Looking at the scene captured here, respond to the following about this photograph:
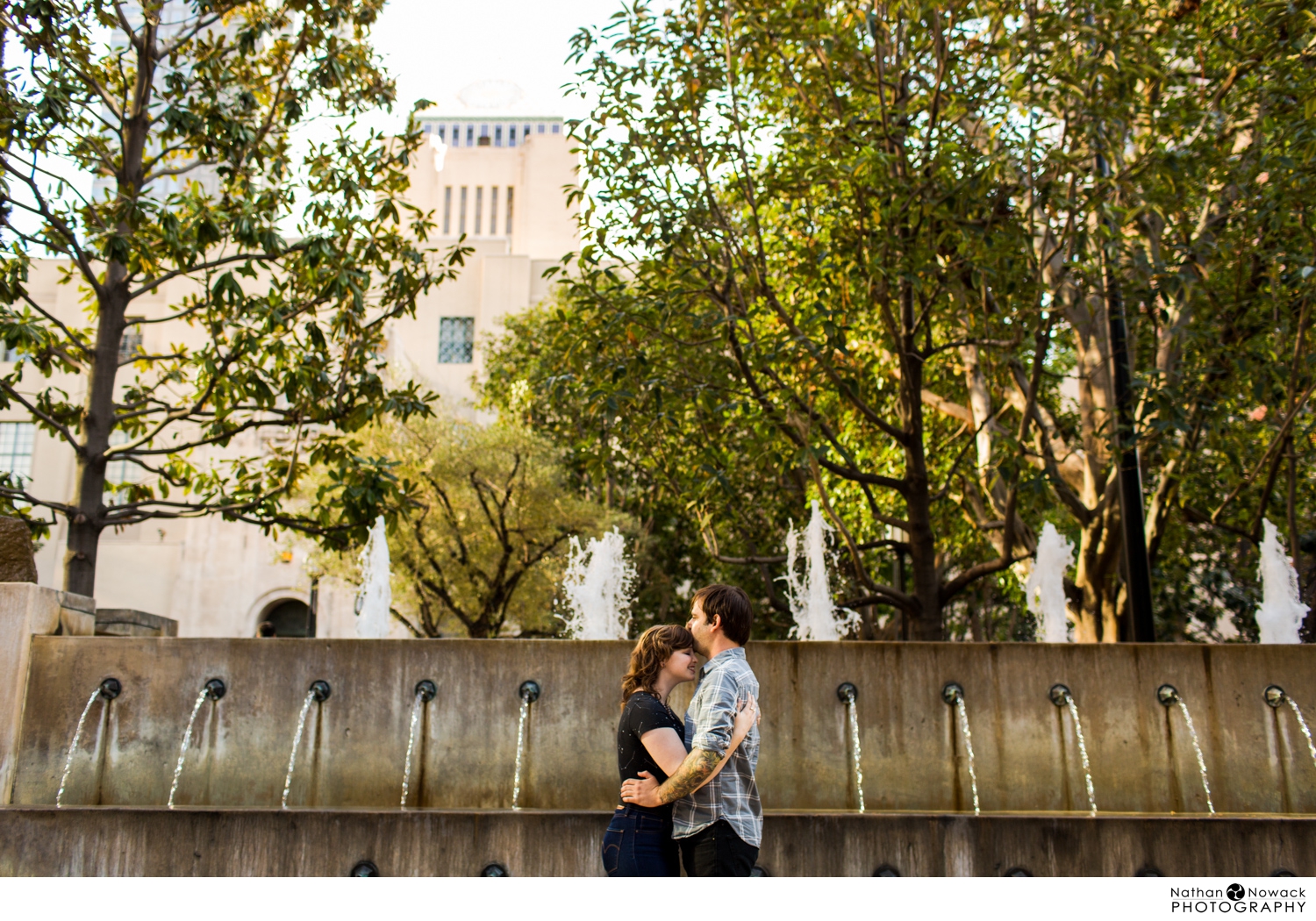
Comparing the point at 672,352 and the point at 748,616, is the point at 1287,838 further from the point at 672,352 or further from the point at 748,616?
the point at 672,352

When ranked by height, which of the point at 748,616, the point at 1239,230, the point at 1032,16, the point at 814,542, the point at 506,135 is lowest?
the point at 748,616

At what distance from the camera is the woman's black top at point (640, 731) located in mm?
3473

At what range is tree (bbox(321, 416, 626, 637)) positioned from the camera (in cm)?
2067

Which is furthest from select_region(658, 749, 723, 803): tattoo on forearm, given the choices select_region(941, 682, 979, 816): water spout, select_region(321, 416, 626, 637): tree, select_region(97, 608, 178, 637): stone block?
select_region(321, 416, 626, 637): tree

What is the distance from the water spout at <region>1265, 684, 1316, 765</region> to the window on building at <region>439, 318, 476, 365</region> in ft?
116

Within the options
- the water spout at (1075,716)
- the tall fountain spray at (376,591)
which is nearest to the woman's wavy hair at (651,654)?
the water spout at (1075,716)

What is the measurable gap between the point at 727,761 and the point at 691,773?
302mm

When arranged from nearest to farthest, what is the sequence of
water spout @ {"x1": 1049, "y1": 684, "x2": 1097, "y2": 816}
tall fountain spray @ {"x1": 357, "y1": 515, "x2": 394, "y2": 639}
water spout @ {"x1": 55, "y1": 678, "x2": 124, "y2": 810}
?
water spout @ {"x1": 55, "y1": 678, "x2": 124, "y2": 810} → water spout @ {"x1": 1049, "y1": 684, "x2": 1097, "y2": 816} → tall fountain spray @ {"x1": 357, "y1": 515, "x2": 394, "y2": 639}

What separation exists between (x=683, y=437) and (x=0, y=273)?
23.5ft

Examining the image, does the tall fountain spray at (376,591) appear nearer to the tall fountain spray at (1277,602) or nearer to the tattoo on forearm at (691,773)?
the tattoo on forearm at (691,773)

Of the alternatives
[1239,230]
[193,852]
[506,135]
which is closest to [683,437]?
[1239,230]

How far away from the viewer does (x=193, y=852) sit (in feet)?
17.4

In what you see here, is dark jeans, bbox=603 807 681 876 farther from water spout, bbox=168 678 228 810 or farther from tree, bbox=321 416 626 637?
tree, bbox=321 416 626 637
